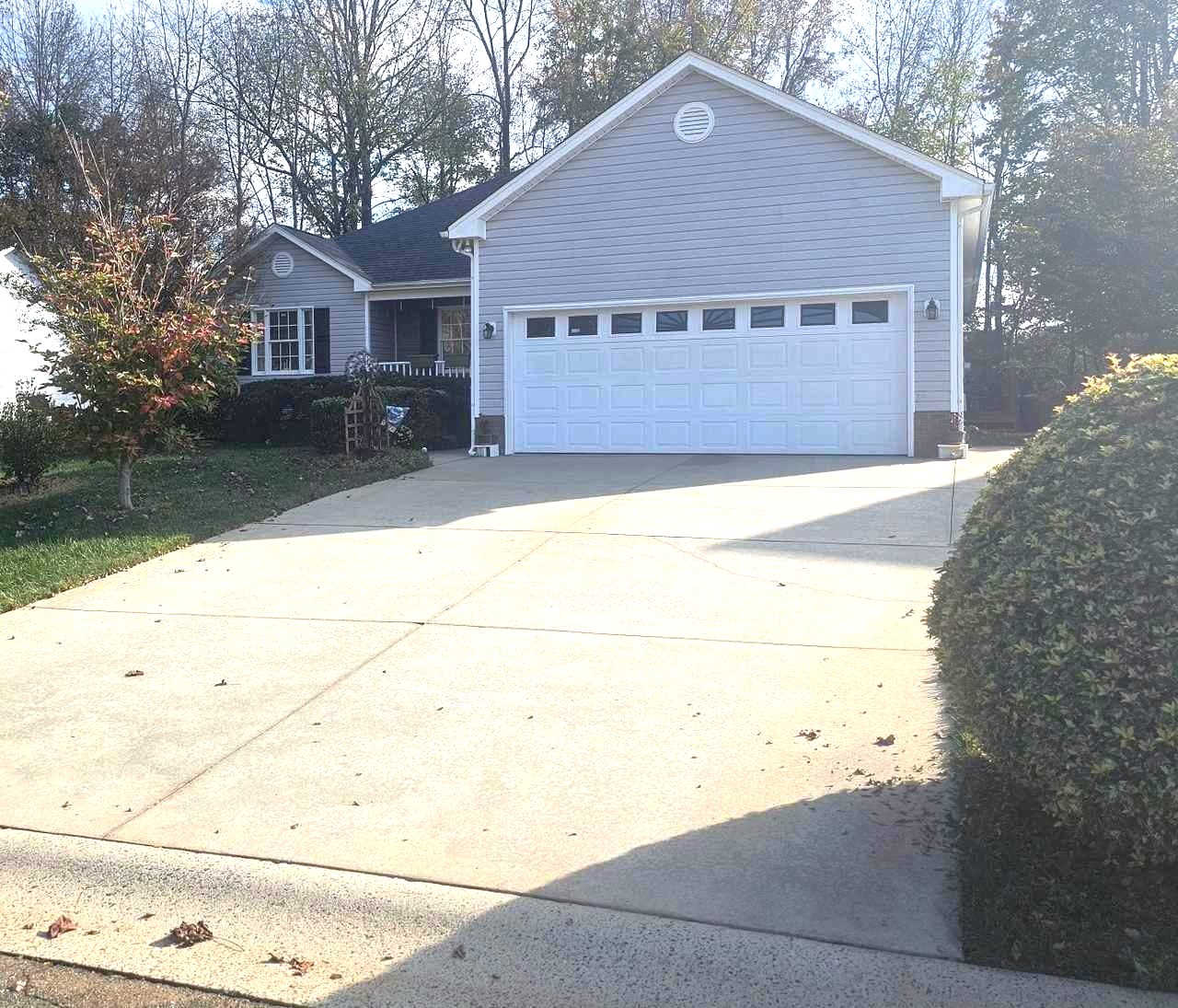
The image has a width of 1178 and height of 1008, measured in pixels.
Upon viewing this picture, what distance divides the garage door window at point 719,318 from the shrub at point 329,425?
17.3ft

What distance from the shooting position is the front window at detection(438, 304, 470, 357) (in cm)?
2206

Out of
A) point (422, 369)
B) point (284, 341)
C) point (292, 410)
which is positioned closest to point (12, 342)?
point (284, 341)

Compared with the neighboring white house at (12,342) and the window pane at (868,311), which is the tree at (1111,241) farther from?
the neighboring white house at (12,342)

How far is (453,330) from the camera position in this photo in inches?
880

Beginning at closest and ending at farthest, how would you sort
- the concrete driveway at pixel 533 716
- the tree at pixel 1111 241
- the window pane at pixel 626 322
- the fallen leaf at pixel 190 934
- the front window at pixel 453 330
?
the fallen leaf at pixel 190 934 → the concrete driveway at pixel 533 716 → the window pane at pixel 626 322 → the tree at pixel 1111 241 → the front window at pixel 453 330

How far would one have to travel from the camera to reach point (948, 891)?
11.3 ft

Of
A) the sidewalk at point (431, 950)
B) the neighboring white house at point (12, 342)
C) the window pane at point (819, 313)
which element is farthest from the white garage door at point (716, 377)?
the sidewalk at point (431, 950)

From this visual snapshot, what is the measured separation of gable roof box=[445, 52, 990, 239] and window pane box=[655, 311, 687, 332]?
112 inches

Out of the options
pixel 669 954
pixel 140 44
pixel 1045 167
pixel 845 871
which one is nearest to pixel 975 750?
pixel 845 871

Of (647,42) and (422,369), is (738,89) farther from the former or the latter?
(647,42)

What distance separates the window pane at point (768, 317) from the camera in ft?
49.6

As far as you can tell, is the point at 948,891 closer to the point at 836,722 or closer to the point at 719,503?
the point at 836,722

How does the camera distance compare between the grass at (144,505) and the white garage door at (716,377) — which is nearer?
the grass at (144,505)

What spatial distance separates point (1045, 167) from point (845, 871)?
22.8 m
